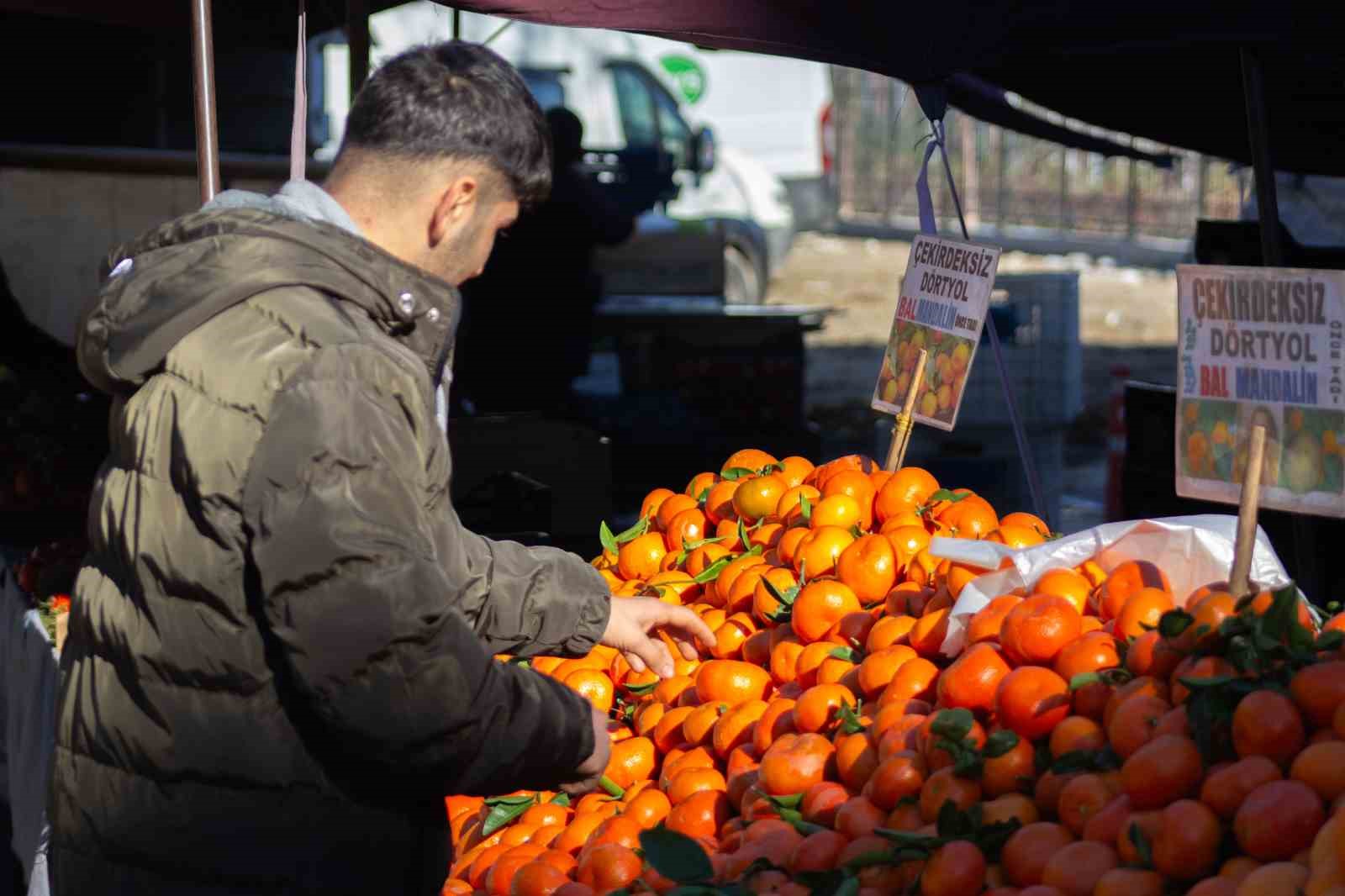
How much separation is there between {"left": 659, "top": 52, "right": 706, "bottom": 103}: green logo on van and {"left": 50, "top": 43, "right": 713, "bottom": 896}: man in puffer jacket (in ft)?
49.3

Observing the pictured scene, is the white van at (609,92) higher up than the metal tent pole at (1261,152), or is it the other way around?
the white van at (609,92)

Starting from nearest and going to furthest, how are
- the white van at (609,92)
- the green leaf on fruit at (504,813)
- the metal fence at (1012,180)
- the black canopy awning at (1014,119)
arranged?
the green leaf on fruit at (504,813)
the black canopy awning at (1014,119)
the white van at (609,92)
the metal fence at (1012,180)

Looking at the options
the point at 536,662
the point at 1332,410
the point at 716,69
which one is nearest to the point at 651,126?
the point at 716,69

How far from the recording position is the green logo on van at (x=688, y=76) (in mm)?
16500

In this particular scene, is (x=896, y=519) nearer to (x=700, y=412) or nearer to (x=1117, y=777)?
(x=1117, y=777)

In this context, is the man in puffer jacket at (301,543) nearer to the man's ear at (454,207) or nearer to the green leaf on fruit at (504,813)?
the man's ear at (454,207)

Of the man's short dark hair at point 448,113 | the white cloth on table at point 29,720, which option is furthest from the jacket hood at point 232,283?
the white cloth on table at point 29,720

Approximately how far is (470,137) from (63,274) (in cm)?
467

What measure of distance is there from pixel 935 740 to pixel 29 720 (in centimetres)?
251

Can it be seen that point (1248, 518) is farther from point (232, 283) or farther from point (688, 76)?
point (688, 76)

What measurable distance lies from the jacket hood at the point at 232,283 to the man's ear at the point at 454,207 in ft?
0.17

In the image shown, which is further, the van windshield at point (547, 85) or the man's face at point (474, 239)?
the van windshield at point (547, 85)

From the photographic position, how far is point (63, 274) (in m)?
5.76

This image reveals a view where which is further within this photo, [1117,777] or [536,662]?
[536,662]
